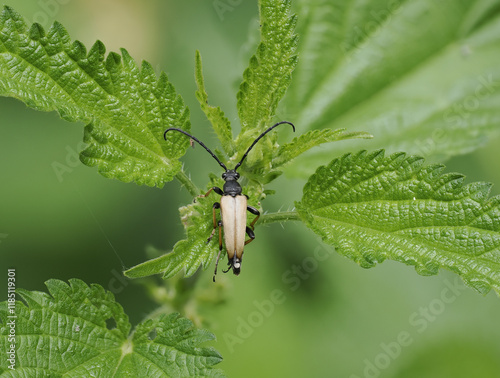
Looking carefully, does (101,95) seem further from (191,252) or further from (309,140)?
(309,140)

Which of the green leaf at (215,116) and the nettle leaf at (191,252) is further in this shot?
the green leaf at (215,116)

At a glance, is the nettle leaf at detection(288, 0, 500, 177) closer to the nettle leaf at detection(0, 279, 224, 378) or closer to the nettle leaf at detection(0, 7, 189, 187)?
the nettle leaf at detection(0, 7, 189, 187)

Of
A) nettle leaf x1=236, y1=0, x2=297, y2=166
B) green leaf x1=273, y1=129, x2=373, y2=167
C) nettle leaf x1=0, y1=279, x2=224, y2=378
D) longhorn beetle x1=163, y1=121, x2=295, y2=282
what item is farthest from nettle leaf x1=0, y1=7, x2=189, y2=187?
nettle leaf x1=0, y1=279, x2=224, y2=378

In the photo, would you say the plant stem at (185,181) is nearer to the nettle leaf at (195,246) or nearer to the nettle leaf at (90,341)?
the nettle leaf at (195,246)

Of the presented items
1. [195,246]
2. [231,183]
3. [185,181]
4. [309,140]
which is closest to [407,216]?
[309,140]

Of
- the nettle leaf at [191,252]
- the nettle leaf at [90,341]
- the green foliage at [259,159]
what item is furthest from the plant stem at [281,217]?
the nettle leaf at [90,341]

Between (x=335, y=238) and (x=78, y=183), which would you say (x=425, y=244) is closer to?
(x=335, y=238)
